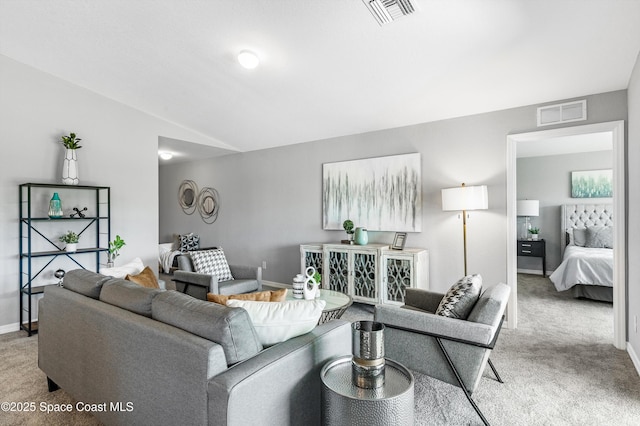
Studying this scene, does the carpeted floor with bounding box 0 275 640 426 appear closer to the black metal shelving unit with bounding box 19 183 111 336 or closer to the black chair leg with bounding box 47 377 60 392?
the black chair leg with bounding box 47 377 60 392

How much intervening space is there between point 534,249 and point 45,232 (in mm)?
7659

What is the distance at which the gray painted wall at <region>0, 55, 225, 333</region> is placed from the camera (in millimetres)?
3652

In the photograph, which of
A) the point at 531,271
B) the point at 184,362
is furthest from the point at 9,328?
the point at 531,271

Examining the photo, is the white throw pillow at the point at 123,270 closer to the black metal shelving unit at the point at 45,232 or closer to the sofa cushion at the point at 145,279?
the sofa cushion at the point at 145,279

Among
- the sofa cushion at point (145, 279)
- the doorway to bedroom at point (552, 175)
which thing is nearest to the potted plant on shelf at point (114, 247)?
the sofa cushion at point (145, 279)

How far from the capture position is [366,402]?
129 cm

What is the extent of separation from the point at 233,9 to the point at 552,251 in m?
6.91

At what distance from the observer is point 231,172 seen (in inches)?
238

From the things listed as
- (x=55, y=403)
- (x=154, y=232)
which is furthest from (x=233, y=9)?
(x=154, y=232)

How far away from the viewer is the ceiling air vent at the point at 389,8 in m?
2.24

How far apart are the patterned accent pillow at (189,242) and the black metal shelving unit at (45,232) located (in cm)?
194

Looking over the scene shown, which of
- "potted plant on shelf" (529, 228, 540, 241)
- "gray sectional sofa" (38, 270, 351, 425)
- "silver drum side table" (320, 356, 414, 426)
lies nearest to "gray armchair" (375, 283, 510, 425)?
"gray sectional sofa" (38, 270, 351, 425)

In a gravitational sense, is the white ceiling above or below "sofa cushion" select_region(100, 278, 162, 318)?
above

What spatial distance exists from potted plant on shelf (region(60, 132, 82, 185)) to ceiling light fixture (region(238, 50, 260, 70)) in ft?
7.45
